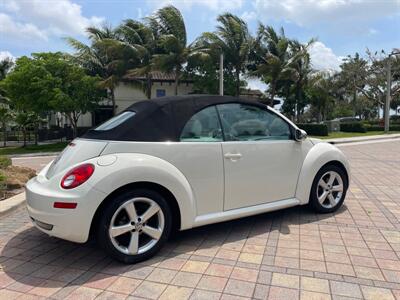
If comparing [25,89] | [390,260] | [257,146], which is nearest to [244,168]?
[257,146]

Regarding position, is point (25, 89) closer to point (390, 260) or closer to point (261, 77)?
point (261, 77)

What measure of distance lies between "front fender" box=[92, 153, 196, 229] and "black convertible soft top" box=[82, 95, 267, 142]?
24 centimetres

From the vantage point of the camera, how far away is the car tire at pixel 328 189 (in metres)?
4.75

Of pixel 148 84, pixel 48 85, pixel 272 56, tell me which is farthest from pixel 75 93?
pixel 272 56

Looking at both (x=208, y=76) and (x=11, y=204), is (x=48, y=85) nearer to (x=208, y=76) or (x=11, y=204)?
(x=208, y=76)

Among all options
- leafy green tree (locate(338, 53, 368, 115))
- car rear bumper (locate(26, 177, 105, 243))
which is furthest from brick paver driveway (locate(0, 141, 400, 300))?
leafy green tree (locate(338, 53, 368, 115))

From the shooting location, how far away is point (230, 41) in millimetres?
23938

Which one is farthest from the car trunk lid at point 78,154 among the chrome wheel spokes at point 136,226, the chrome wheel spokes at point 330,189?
the chrome wheel spokes at point 330,189

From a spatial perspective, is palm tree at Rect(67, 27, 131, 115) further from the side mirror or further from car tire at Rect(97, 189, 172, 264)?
car tire at Rect(97, 189, 172, 264)

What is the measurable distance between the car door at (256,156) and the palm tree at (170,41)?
58.9 feet

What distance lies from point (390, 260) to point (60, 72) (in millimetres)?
20028

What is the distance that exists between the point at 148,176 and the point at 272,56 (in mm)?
23114

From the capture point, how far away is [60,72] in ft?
65.6

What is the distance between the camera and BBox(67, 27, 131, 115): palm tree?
22.3 m
